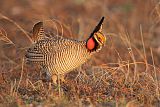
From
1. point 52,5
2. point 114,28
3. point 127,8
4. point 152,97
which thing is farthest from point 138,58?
point 52,5

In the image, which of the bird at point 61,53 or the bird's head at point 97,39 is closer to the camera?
the bird at point 61,53

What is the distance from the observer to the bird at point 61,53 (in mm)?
6070

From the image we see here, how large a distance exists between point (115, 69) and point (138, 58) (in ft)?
10.2

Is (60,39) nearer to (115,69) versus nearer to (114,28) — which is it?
(115,69)

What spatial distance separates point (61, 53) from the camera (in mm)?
6066

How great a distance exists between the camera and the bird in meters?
6.07

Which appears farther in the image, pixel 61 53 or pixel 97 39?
pixel 97 39

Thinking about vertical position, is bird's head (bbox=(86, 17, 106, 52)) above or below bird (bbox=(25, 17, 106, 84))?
above

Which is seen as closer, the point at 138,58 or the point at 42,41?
the point at 42,41

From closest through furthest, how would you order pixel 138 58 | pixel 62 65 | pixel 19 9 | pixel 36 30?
pixel 62 65
pixel 36 30
pixel 138 58
pixel 19 9

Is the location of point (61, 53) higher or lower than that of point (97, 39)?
lower

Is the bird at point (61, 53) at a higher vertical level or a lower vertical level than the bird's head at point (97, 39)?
lower

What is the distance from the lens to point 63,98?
514cm

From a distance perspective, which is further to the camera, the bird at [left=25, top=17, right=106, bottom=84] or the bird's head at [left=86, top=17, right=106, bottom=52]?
the bird's head at [left=86, top=17, right=106, bottom=52]
